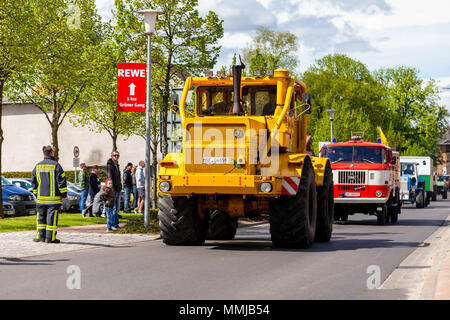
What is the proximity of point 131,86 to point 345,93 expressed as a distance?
54658 millimetres

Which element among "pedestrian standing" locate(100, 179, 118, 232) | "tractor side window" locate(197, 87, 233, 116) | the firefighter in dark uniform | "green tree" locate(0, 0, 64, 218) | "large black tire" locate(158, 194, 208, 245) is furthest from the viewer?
"green tree" locate(0, 0, 64, 218)

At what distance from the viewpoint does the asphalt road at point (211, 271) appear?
8.57 meters

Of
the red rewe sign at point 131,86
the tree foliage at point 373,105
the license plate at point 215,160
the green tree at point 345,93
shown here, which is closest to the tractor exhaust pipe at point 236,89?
the license plate at point 215,160

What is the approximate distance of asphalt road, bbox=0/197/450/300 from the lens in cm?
857

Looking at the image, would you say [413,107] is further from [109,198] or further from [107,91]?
[109,198]

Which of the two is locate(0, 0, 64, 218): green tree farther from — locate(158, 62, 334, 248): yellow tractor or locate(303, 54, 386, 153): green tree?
locate(303, 54, 386, 153): green tree

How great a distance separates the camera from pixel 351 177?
2394cm

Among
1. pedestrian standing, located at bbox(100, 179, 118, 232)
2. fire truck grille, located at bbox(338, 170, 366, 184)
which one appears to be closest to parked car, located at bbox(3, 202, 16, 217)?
pedestrian standing, located at bbox(100, 179, 118, 232)

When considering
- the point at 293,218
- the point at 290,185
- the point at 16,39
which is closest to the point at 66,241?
the point at 293,218

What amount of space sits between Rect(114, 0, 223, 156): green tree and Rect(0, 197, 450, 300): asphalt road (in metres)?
10.6

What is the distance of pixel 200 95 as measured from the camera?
1561cm

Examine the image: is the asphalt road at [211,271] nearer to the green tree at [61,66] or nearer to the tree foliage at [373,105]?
the green tree at [61,66]

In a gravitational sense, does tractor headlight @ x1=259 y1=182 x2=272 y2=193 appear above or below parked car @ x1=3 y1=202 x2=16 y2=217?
above
